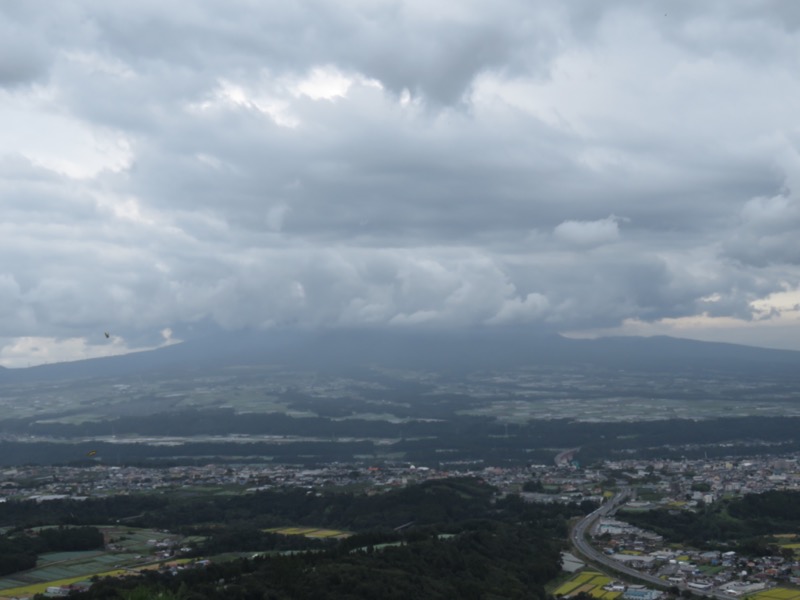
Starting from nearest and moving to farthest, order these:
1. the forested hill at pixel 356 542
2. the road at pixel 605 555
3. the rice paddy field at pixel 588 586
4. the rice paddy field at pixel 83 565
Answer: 1. the forested hill at pixel 356 542
2. the rice paddy field at pixel 588 586
3. the rice paddy field at pixel 83 565
4. the road at pixel 605 555

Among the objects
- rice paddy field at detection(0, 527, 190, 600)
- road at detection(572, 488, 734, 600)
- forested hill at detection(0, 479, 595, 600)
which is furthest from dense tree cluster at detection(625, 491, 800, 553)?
rice paddy field at detection(0, 527, 190, 600)

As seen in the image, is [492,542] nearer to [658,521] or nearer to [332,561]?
[332,561]

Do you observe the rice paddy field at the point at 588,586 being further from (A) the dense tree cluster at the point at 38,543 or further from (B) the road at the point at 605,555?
(A) the dense tree cluster at the point at 38,543

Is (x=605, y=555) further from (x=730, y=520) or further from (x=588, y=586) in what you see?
(x=730, y=520)

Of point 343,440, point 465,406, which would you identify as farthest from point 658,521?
point 465,406

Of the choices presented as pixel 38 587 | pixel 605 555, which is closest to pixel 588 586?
pixel 605 555

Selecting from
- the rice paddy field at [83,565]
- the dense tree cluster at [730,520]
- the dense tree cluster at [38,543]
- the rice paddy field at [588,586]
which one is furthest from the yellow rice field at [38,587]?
the dense tree cluster at [730,520]
